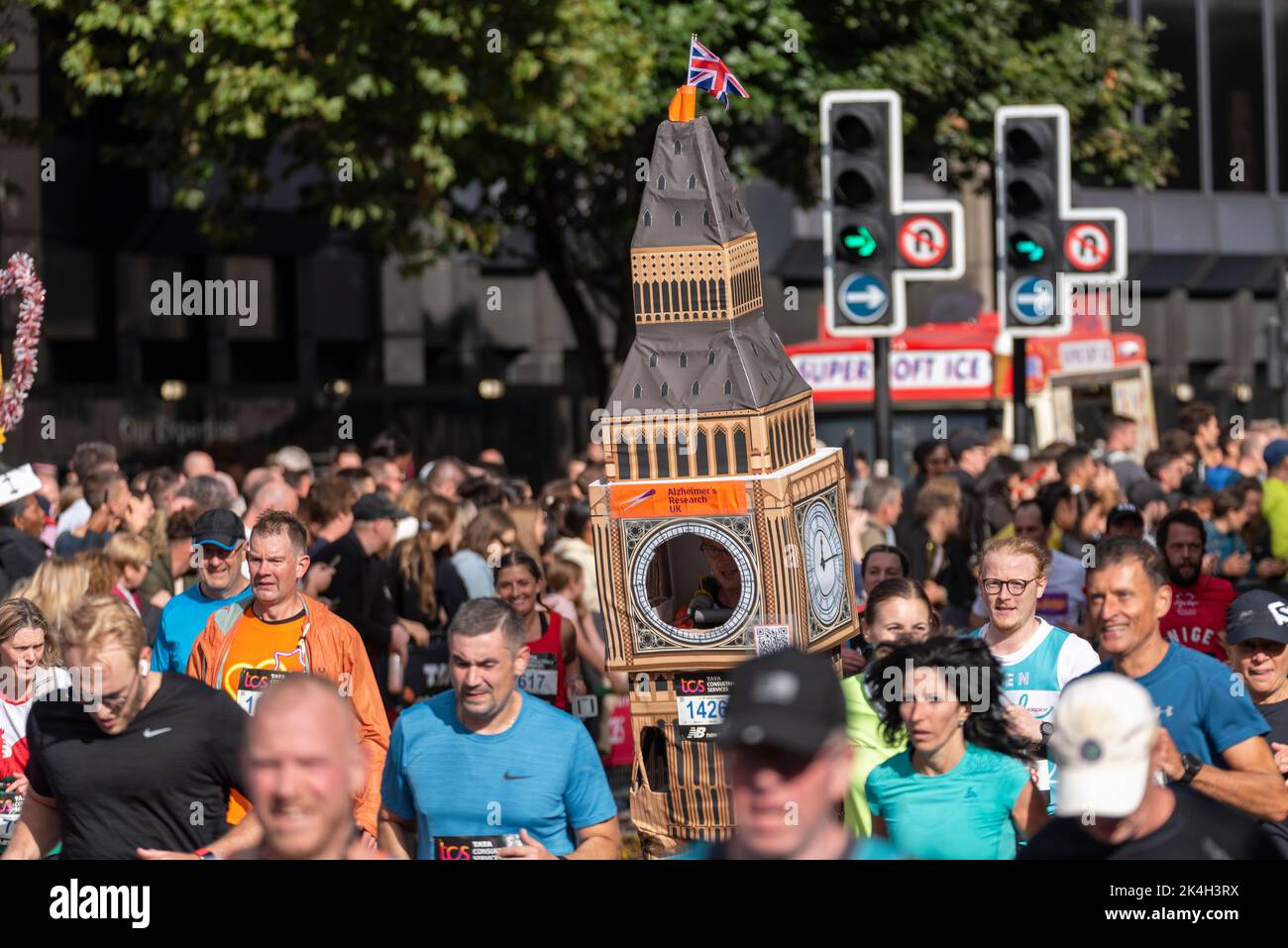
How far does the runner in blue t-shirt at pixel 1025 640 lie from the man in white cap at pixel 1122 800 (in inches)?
82.8

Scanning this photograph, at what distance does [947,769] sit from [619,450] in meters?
1.58

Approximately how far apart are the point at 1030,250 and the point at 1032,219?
170mm

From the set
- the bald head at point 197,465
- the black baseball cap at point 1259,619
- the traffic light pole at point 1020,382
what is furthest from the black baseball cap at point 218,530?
the traffic light pole at point 1020,382

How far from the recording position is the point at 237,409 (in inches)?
1029

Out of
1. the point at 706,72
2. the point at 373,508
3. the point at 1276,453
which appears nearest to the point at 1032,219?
the point at 1276,453

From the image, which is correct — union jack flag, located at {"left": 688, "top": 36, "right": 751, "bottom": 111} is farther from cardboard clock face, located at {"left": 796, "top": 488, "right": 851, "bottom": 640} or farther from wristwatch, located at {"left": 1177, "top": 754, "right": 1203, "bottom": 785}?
wristwatch, located at {"left": 1177, "top": 754, "right": 1203, "bottom": 785}

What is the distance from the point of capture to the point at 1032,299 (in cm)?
1169

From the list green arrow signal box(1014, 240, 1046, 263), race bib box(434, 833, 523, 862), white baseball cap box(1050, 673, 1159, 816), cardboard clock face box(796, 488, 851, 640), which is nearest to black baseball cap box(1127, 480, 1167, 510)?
green arrow signal box(1014, 240, 1046, 263)

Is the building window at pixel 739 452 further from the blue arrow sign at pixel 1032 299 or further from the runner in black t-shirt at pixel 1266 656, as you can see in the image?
the blue arrow sign at pixel 1032 299

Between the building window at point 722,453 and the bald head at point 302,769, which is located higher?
the building window at point 722,453

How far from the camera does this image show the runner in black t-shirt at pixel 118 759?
581 cm

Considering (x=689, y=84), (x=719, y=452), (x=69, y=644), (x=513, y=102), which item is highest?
(x=513, y=102)
